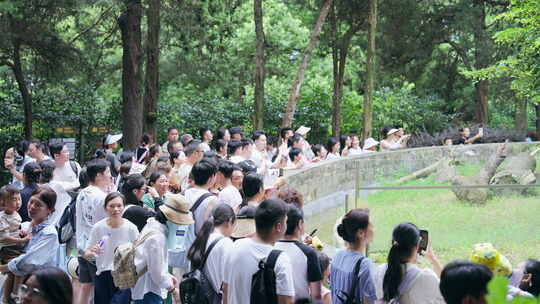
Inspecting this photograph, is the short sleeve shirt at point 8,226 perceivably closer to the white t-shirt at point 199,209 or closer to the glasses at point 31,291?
the white t-shirt at point 199,209

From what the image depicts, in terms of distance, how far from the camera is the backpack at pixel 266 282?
534 cm

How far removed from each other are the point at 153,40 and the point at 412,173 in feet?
26.5

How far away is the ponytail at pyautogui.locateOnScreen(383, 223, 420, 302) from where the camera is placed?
5578 mm

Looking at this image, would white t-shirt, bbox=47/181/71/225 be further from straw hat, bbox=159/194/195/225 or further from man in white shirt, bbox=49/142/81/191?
straw hat, bbox=159/194/195/225

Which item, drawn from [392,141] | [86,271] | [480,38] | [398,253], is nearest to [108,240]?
[86,271]

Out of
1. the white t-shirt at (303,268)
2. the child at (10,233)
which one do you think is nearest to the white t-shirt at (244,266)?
the white t-shirt at (303,268)

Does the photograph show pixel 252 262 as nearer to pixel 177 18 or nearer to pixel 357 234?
pixel 357 234

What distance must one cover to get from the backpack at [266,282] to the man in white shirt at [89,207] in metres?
2.80

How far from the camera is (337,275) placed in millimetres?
5852

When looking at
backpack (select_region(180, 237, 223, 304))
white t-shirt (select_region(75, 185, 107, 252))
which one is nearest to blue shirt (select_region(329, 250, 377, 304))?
backpack (select_region(180, 237, 223, 304))

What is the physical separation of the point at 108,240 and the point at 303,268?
2.29 meters

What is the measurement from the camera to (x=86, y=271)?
7.61 m

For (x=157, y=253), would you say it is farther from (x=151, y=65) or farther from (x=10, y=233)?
(x=151, y=65)

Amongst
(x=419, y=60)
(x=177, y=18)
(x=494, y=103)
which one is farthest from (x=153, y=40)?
(x=494, y=103)
